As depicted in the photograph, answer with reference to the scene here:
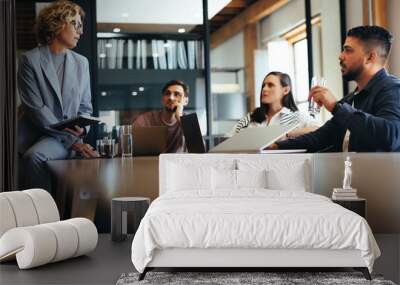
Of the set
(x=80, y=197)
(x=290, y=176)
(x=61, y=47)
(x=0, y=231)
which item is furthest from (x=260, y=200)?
(x=61, y=47)

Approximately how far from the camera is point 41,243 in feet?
14.1

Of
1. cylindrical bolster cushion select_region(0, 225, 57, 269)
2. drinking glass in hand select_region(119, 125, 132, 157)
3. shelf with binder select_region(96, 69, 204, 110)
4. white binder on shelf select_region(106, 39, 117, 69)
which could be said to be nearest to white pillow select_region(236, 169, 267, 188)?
drinking glass in hand select_region(119, 125, 132, 157)

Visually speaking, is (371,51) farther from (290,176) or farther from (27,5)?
(27,5)

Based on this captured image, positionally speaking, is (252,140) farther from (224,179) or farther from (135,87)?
(135,87)

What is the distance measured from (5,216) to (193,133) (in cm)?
229

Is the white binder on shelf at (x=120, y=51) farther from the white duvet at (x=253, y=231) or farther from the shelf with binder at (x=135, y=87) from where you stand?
the white duvet at (x=253, y=231)

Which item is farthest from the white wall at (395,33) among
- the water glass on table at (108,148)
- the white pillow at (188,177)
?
the water glass on table at (108,148)

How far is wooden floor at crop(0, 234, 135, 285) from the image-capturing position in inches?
159

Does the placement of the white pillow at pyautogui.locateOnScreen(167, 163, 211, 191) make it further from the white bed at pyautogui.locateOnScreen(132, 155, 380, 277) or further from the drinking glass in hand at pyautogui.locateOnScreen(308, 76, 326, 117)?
the drinking glass in hand at pyautogui.locateOnScreen(308, 76, 326, 117)

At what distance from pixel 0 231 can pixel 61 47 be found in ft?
11.1

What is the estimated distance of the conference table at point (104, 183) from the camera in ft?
19.7

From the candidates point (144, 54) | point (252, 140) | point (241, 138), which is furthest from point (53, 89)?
point (252, 140)

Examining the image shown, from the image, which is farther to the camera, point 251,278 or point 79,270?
point 79,270

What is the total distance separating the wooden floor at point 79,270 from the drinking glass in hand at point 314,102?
10.3ft
